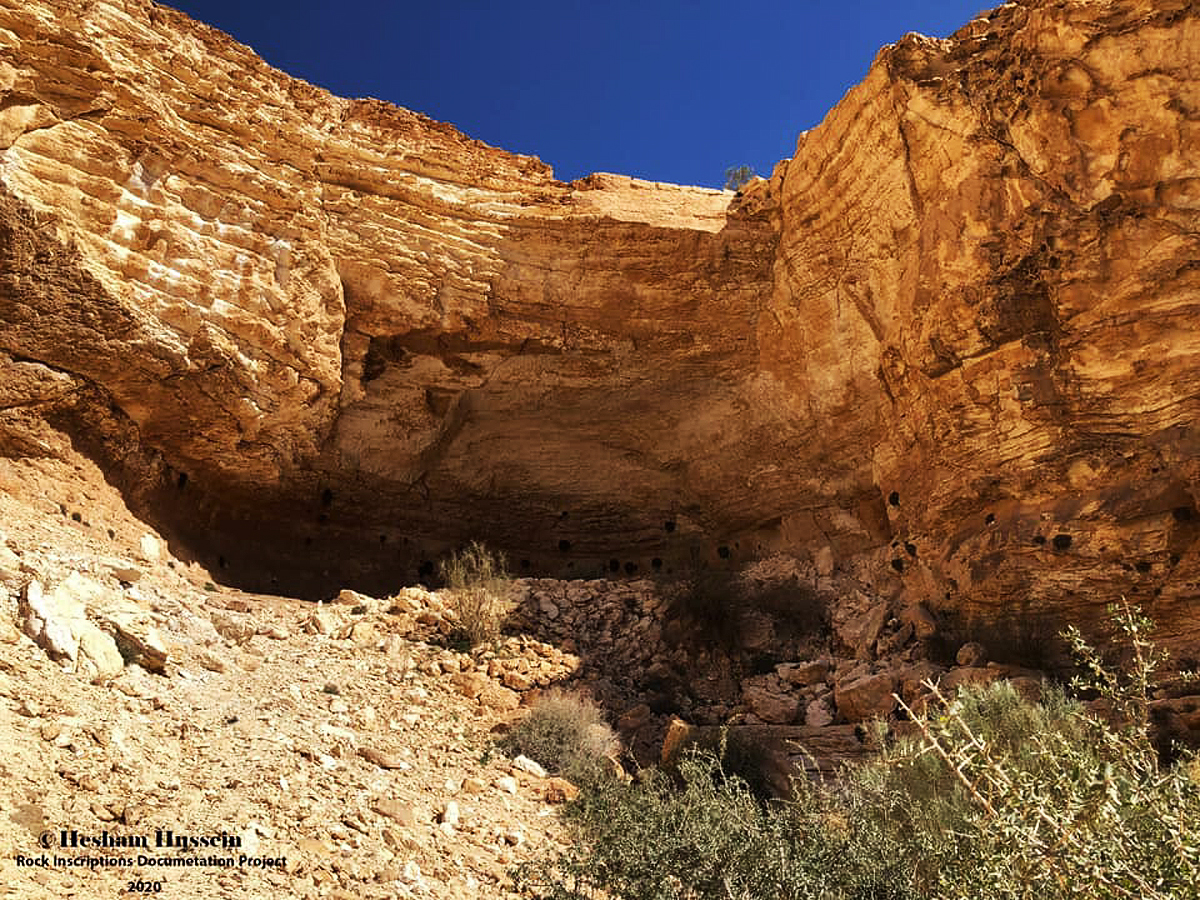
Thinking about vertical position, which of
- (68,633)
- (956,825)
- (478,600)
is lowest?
(956,825)

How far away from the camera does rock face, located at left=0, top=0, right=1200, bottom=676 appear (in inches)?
392

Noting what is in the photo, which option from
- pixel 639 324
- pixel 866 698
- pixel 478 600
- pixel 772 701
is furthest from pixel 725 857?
pixel 639 324

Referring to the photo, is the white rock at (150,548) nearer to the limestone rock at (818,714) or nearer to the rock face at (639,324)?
the rock face at (639,324)

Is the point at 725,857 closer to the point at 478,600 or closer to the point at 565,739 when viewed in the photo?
the point at 565,739

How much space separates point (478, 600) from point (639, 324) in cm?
548

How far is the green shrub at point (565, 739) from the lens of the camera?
341 inches

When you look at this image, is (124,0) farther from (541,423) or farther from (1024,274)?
(1024,274)

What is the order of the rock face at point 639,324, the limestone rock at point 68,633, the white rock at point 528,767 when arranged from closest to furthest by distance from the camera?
1. the limestone rock at point 68,633
2. the white rock at point 528,767
3. the rock face at point 639,324

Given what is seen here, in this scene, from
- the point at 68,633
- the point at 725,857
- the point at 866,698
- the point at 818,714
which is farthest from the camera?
the point at 818,714

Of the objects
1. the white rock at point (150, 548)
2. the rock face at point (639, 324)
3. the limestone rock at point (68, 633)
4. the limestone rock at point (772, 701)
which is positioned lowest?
the limestone rock at point (772, 701)

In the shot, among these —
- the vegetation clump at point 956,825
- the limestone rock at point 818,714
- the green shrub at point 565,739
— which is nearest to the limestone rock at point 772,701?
the limestone rock at point 818,714

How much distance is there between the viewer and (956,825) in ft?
18.4

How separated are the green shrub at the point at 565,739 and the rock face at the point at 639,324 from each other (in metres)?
4.98

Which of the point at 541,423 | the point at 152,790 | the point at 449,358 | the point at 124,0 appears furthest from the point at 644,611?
the point at 124,0
